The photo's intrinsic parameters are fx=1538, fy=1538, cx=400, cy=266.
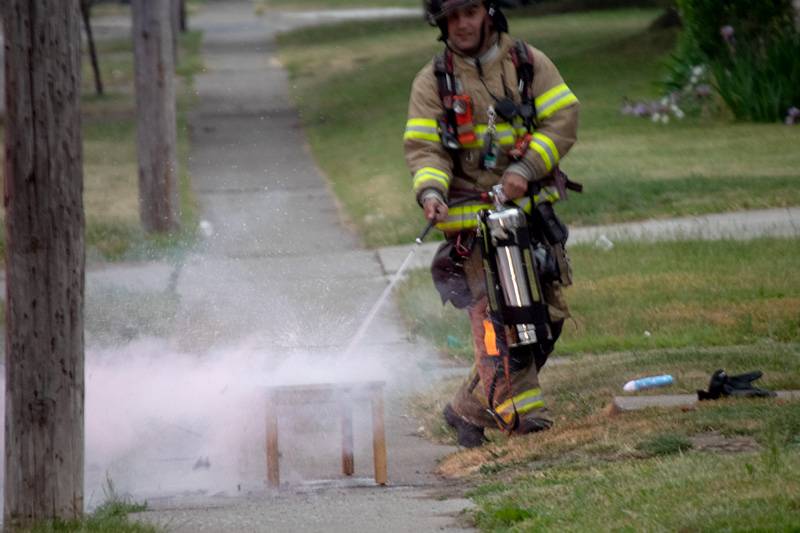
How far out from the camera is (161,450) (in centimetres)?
750

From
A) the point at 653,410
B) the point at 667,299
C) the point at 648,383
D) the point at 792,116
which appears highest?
the point at 653,410

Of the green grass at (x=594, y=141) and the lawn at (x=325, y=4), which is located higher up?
the green grass at (x=594, y=141)

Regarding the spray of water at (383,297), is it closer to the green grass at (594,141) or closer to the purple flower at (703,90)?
the green grass at (594,141)

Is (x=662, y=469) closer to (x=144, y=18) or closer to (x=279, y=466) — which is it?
(x=279, y=466)

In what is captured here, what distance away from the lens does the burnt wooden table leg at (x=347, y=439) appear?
6.71 metres

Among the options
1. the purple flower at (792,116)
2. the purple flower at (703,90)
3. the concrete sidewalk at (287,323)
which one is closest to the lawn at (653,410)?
the concrete sidewalk at (287,323)

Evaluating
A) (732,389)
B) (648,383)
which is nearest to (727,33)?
(648,383)

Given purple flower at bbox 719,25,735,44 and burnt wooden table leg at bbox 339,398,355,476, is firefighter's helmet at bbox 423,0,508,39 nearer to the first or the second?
burnt wooden table leg at bbox 339,398,355,476

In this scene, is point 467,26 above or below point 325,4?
above

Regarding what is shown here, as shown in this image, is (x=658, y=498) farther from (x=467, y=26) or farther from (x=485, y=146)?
(x=467, y=26)

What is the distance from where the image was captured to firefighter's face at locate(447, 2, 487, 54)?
6641 millimetres

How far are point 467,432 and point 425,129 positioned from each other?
1.47 metres

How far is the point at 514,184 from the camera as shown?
6.55 meters

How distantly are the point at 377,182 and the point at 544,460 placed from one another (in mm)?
10078
